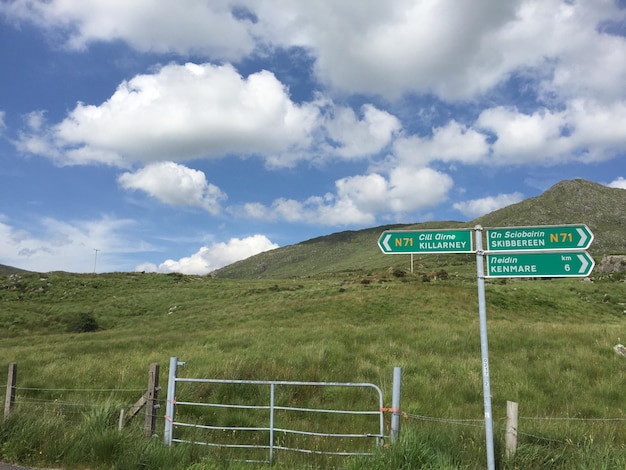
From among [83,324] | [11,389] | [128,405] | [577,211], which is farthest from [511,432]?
[577,211]

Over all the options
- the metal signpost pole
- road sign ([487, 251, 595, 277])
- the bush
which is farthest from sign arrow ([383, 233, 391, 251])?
the bush

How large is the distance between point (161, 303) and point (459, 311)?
30937mm

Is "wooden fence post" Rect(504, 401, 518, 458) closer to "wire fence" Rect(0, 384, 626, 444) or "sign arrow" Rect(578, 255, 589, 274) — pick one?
"wire fence" Rect(0, 384, 626, 444)

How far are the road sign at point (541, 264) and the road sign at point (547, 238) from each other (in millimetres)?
95

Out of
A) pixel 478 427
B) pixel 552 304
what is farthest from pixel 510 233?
pixel 552 304

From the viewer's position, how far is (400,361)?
48.9ft

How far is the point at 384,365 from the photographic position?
14945 mm

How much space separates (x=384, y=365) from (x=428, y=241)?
9867 mm

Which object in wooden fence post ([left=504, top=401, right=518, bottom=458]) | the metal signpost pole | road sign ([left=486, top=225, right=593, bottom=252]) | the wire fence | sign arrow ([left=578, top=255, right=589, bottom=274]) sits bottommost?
the wire fence

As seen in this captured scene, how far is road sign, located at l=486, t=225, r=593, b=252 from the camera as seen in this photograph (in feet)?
18.2

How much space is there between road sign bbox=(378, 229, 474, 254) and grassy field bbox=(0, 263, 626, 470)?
8.97ft

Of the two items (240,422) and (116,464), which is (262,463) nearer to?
(116,464)

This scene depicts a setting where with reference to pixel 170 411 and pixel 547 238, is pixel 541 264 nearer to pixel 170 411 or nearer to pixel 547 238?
pixel 547 238

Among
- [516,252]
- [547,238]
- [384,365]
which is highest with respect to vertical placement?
[547,238]
